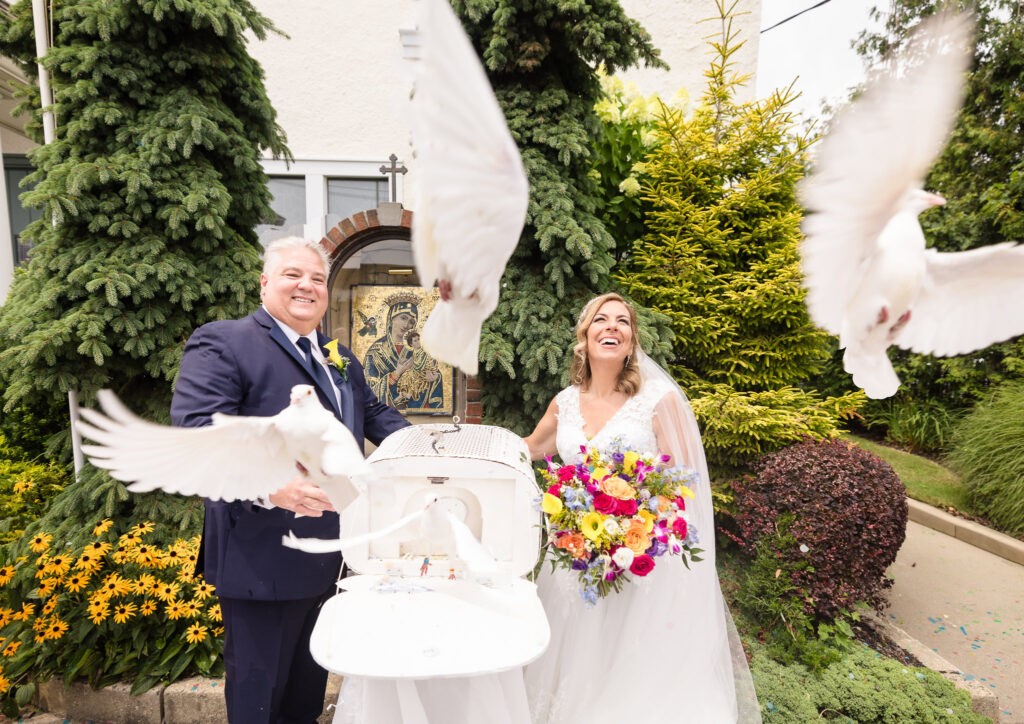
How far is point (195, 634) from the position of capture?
7.71ft

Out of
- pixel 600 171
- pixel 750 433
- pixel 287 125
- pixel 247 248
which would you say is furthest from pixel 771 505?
pixel 287 125

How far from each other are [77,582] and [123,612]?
266 millimetres

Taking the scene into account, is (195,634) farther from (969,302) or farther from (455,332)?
(969,302)

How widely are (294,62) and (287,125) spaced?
29.8 inches

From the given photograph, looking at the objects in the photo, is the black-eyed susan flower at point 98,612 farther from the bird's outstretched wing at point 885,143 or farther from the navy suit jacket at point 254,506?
the bird's outstretched wing at point 885,143

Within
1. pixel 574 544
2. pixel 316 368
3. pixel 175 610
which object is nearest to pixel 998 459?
pixel 574 544

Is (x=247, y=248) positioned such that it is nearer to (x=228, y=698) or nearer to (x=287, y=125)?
(x=228, y=698)

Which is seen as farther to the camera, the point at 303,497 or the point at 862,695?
the point at 862,695

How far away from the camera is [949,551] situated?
14.5ft

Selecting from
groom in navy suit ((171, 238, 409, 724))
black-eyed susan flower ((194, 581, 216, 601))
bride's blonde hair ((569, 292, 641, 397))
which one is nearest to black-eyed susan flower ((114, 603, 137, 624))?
black-eyed susan flower ((194, 581, 216, 601))

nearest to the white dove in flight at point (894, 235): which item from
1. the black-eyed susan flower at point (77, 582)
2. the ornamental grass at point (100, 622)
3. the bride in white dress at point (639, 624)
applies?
the bride in white dress at point (639, 624)

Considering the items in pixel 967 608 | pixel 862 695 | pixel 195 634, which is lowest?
pixel 967 608

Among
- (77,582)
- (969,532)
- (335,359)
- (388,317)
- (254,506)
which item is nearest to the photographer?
(254,506)

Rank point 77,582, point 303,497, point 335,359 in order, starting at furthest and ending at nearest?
point 77,582 → point 335,359 → point 303,497
